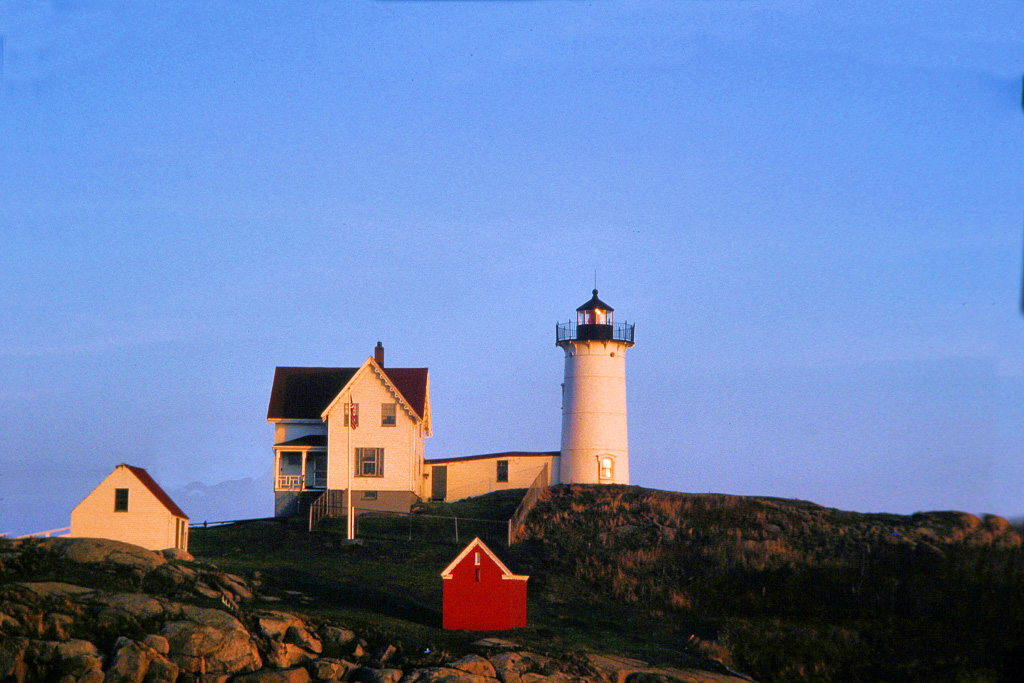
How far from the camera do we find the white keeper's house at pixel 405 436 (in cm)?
4678

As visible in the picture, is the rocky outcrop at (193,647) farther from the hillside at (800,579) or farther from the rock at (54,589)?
the hillside at (800,579)

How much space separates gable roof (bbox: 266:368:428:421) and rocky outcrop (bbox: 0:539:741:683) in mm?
22513

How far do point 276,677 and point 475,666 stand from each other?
4.49 meters

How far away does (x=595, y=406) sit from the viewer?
52.5 meters

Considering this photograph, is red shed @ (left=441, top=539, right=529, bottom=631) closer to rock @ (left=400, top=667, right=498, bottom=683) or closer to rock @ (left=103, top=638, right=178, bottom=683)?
rock @ (left=400, top=667, right=498, bottom=683)

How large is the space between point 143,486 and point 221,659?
13.4 meters

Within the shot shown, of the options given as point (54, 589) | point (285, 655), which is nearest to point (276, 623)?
point (285, 655)

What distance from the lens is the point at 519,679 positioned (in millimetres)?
23328

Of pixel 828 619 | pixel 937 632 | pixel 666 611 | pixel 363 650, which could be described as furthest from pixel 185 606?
pixel 937 632

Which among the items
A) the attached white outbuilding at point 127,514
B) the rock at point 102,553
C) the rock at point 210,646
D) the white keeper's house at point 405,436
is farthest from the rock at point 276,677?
the white keeper's house at point 405,436

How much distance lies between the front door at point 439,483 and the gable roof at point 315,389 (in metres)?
4.10

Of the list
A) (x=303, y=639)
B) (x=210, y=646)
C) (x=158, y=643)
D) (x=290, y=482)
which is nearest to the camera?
(x=158, y=643)

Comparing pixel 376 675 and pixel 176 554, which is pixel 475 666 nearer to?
pixel 376 675

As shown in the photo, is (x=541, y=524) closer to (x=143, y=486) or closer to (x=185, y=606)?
(x=143, y=486)
